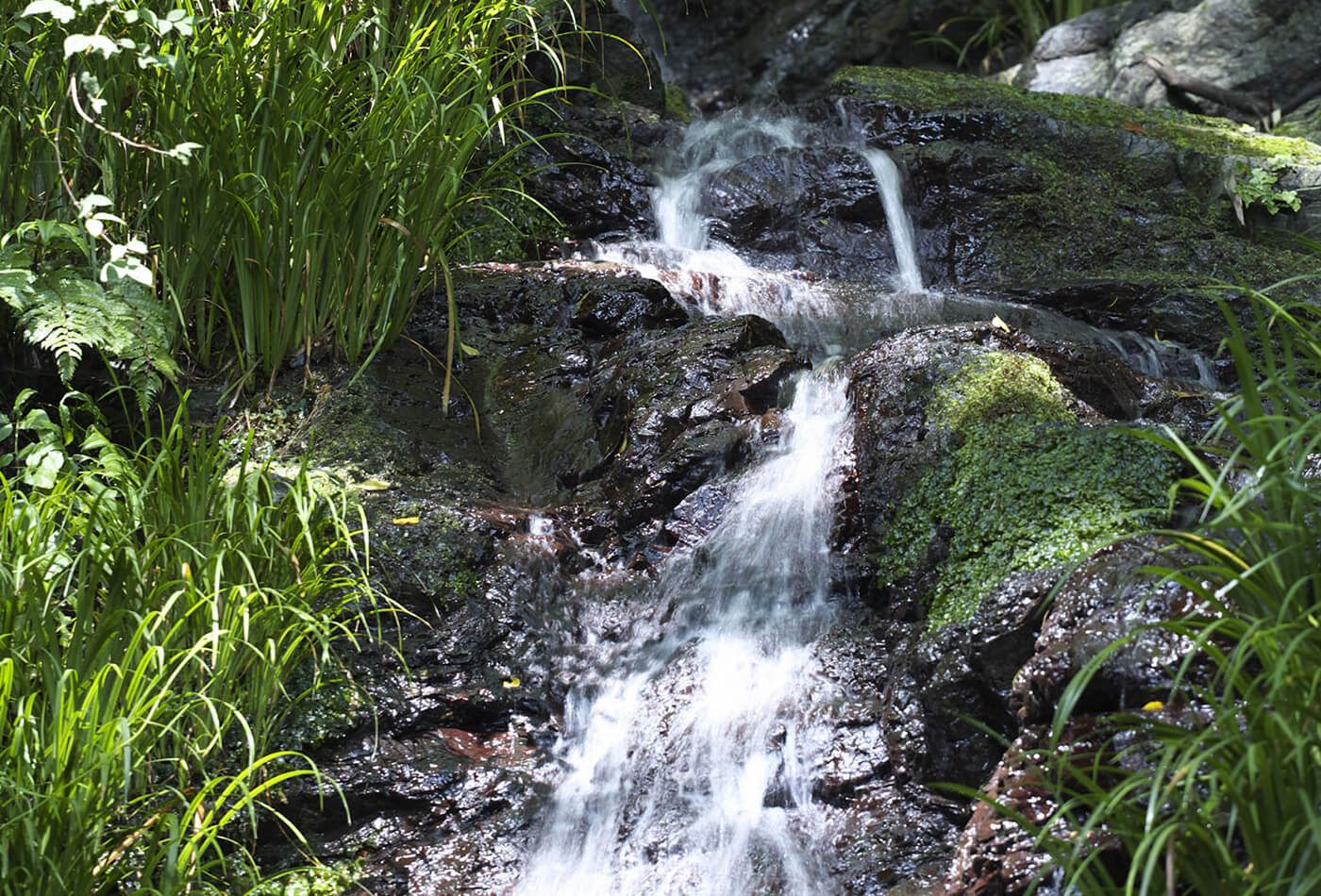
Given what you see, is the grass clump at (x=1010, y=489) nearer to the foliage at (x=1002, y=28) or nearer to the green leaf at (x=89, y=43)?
the green leaf at (x=89, y=43)

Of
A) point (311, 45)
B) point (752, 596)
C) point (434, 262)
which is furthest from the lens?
point (434, 262)

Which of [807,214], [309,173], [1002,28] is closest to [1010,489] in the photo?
[309,173]

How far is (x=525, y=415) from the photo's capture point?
4.21 metres

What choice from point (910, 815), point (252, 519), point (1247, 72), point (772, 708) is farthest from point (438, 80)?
point (1247, 72)

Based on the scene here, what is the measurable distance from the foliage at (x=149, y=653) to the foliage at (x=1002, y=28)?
800cm

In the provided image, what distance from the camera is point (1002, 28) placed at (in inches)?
376

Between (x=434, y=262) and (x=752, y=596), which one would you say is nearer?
(x=752, y=596)

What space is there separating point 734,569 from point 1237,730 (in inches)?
70.3

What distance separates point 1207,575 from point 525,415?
268 centimetres

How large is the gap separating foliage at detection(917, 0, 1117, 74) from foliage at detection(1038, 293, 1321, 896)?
26.2 ft

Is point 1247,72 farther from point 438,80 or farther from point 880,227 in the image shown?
point 438,80

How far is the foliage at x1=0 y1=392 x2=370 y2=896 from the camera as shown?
2.13 metres

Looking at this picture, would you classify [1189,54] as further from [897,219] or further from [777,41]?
[777,41]

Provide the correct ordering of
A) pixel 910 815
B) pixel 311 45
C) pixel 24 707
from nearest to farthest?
pixel 24 707, pixel 910 815, pixel 311 45
